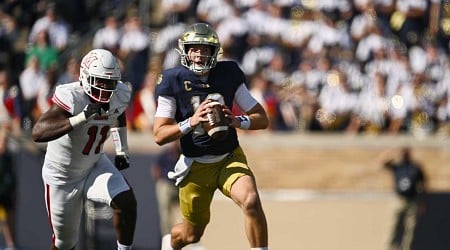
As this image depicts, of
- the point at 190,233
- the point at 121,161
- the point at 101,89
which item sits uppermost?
the point at 101,89

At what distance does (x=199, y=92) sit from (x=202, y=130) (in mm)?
287

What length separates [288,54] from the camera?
16344 mm

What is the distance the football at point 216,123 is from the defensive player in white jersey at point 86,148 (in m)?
0.76

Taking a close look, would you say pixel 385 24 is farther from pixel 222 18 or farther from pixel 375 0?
pixel 222 18

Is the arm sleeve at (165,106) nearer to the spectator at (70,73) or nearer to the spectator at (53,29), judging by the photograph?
the spectator at (70,73)

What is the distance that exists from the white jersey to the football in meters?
0.78

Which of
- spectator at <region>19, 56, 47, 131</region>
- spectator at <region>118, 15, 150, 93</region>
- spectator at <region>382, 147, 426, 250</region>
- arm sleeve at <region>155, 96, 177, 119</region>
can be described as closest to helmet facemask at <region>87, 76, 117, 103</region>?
arm sleeve at <region>155, 96, 177, 119</region>

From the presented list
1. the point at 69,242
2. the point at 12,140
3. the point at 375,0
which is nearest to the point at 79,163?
the point at 69,242

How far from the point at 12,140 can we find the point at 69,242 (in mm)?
6853

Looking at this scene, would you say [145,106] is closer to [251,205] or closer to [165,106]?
[165,106]

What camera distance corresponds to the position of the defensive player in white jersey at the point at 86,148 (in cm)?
789

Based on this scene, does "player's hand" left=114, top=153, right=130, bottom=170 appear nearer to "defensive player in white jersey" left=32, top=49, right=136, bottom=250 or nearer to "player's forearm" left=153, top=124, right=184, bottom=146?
"defensive player in white jersey" left=32, top=49, right=136, bottom=250

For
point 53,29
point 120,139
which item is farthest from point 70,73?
point 120,139

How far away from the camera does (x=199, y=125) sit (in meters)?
8.02
